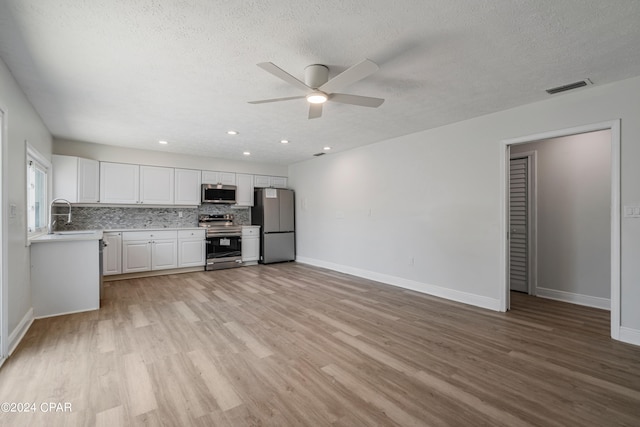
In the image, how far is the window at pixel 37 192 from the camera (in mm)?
3551

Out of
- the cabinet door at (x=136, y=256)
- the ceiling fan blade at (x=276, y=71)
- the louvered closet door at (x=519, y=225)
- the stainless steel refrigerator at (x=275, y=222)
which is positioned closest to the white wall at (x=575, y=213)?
the louvered closet door at (x=519, y=225)

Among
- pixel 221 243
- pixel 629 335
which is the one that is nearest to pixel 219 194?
pixel 221 243

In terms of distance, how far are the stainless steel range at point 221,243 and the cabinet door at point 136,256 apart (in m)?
1.08

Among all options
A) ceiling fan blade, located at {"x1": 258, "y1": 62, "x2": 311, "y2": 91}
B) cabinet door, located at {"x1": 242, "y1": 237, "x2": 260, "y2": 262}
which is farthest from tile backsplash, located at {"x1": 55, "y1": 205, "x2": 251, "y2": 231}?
ceiling fan blade, located at {"x1": 258, "y1": 62, "x2": 311, "y2": 91}

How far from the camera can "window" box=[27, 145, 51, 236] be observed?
3.55 meters

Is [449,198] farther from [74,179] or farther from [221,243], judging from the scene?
[74,179]

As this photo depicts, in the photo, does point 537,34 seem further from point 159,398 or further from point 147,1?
point 159,398

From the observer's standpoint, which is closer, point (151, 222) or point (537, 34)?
point (537, 34)

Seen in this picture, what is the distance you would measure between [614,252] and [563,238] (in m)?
1.33

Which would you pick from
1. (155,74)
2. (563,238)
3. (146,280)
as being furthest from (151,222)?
(563,238)

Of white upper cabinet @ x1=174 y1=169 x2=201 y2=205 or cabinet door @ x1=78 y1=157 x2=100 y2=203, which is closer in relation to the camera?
cabinet door @ x1=78 y1=157 x2=100 y2=203

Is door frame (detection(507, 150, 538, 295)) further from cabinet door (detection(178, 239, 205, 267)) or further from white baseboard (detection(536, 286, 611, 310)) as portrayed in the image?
cabinet door (detection(178, 239, 205, 267))

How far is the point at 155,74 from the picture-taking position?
99.7 inches

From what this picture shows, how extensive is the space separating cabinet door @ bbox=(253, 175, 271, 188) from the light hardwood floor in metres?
3.62
